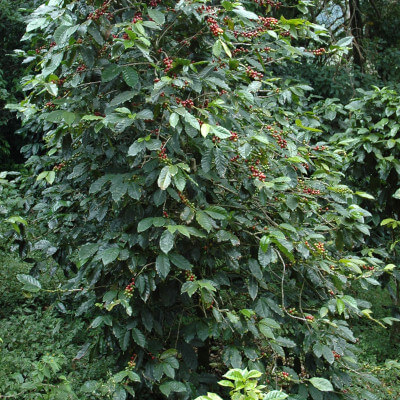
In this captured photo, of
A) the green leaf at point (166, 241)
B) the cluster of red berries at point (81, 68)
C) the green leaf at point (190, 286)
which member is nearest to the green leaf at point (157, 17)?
the cluster of red berries at point (81, 68)

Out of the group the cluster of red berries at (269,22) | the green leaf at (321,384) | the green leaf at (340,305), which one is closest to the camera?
the green leaf at (321,384)

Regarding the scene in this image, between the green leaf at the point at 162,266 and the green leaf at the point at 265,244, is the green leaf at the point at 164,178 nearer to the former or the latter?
the green leaf at the point at 162,266

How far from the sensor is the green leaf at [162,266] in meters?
2.06

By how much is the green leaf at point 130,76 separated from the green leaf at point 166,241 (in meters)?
0.62

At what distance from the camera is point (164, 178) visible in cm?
200

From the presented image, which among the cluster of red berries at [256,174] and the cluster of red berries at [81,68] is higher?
the cluster of red berries at [81,68]

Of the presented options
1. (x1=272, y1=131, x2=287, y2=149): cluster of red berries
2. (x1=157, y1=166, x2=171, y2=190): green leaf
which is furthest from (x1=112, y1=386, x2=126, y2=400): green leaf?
(x1=272, y1=131, x2=287, y2=149): cluster of red berries

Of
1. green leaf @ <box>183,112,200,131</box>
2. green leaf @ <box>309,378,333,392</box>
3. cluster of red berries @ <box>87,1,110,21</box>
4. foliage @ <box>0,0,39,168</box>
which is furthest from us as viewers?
foliage @ <box>0,0,39,168</box>

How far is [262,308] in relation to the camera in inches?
93.6

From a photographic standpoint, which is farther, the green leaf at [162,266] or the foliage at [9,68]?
the foliage at [9,68]

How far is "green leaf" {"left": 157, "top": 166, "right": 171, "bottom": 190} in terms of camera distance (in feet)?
6.40

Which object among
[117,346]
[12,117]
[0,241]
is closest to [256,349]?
[117,346]

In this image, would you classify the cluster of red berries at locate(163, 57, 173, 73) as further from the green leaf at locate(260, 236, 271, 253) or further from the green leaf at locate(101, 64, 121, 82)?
the green leaf at locate(260, 236, 271, 253)

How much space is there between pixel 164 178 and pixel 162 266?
36cm
